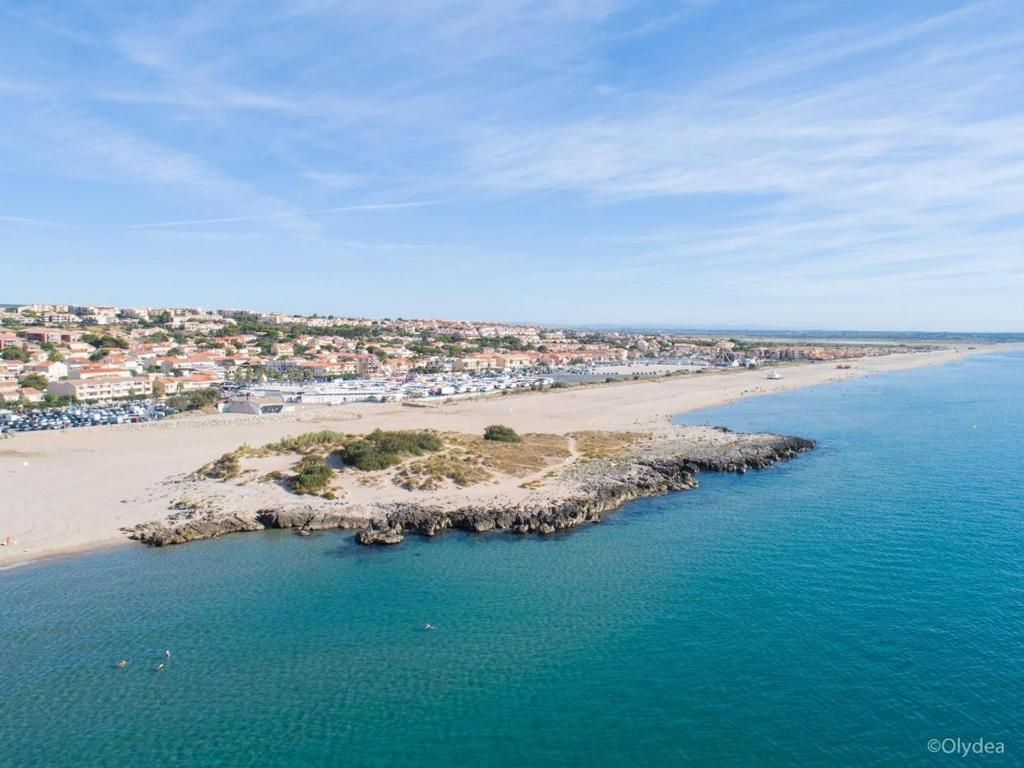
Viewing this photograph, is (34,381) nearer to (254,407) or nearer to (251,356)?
(254,407)

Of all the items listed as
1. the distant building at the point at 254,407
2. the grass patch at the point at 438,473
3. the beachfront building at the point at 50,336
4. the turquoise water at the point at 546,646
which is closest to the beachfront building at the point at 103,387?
the distant building at the point at 254,407

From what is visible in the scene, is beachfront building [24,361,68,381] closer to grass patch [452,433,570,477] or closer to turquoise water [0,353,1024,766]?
grass patch [452,433,570,477]

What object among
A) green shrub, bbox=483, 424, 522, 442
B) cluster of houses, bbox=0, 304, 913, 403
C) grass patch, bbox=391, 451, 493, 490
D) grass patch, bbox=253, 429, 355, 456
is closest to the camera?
grass patch, bbox=391, 451, 493, 490

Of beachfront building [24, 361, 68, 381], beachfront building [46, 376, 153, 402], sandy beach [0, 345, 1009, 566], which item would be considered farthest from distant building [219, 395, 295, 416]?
beachfront building [24, 361, 68, 381]

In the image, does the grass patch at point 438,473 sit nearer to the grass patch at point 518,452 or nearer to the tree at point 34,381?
the grass patch at point 518,452

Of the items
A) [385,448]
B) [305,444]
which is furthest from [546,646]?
[305,444]
